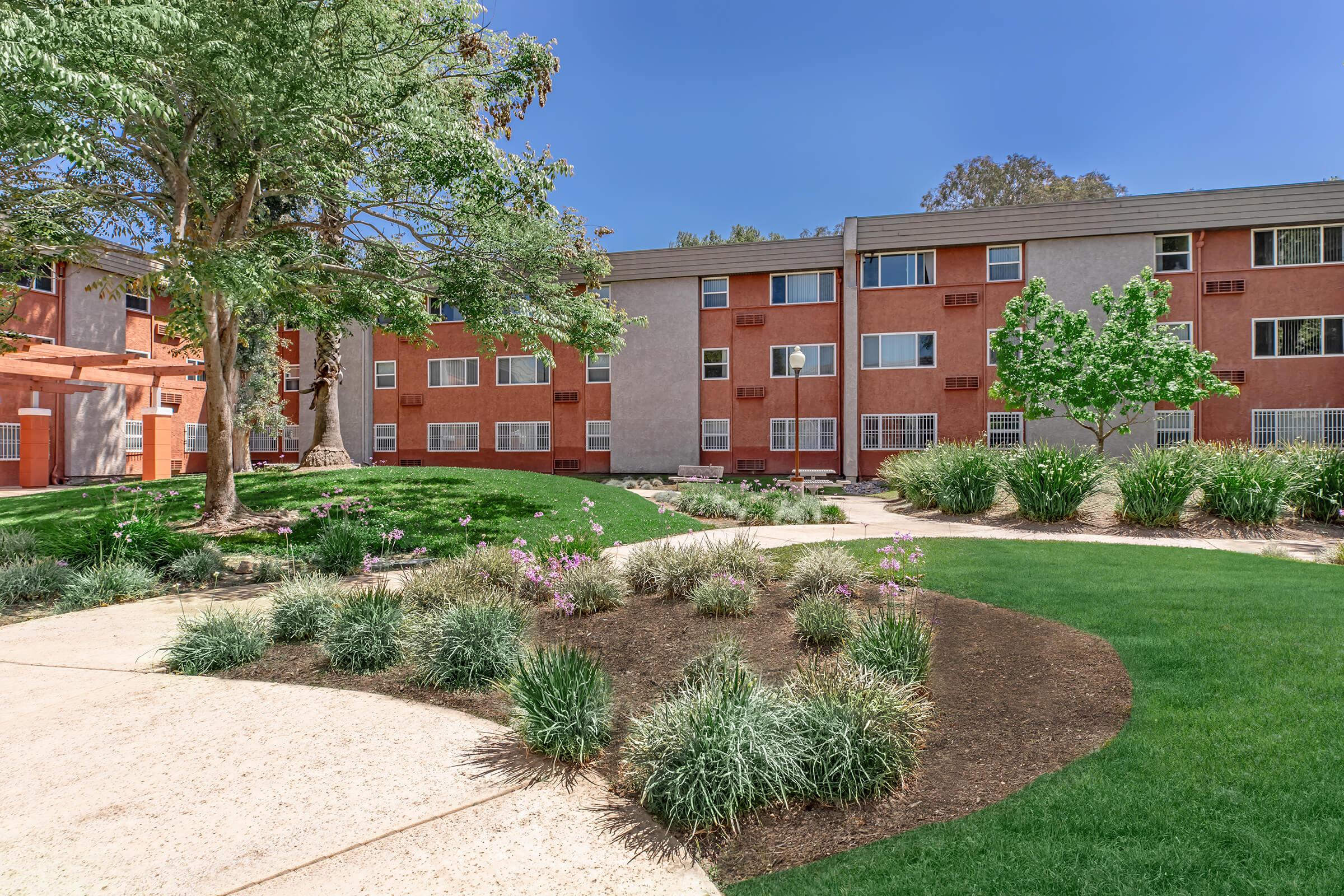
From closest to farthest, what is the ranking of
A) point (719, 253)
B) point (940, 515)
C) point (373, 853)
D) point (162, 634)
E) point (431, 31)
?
point (373, 853) < point (162, 634) < point (431, 31) < point (940, 515) < point (719, 253)

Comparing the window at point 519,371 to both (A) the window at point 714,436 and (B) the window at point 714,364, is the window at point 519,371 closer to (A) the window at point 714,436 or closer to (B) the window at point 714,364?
(B) the window at point 714,364

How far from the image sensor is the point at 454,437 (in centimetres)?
3053

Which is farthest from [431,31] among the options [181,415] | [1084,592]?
[181,415]

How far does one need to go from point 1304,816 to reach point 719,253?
26077mm

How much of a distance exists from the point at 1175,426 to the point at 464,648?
84.1 feet

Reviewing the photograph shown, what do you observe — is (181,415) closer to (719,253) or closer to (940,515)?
(719,253)

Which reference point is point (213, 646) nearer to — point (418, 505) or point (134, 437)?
point (418, 505)

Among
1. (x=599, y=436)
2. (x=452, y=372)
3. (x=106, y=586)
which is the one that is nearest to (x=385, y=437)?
(x=452, y=372)

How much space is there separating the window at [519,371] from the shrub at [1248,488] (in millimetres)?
22180

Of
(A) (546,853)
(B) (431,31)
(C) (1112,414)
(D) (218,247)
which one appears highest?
(B) (431,31)

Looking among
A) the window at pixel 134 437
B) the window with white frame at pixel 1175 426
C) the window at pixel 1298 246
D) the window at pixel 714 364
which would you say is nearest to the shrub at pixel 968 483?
the window with white frame at pixel 1175 426

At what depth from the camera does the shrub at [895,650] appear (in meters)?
4.53

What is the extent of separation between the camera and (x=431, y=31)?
11.4 meters

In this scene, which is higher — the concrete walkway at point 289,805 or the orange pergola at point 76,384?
the orange pergola at point 76,384
